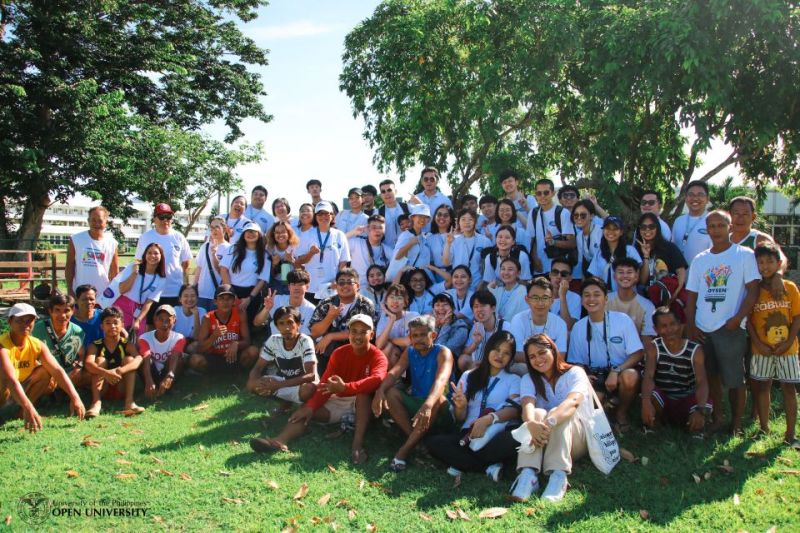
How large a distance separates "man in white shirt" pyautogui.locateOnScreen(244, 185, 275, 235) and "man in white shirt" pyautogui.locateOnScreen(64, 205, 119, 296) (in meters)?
2.24

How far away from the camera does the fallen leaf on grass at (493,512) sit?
434cm

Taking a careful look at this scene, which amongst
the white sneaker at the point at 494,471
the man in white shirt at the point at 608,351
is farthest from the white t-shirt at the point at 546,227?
the white sneaker at the point at 494,471

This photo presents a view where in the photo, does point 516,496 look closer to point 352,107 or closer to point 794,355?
point 794,355

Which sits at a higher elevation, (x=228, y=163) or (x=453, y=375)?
(x=228, y=163)

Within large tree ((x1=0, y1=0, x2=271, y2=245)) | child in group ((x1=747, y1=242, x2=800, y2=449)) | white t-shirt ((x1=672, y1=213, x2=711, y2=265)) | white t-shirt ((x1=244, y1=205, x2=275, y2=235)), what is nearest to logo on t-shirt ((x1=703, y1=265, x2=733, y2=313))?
child in group ((x1=747, y1=242, x2=800, y2=449))

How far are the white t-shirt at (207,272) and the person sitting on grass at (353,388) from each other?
3.15 m

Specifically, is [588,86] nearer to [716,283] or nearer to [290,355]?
[716,283]

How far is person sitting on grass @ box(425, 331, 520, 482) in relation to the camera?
501cm

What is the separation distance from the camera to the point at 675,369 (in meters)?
5.68

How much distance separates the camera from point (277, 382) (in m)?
6.10

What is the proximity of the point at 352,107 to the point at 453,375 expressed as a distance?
12330 millimetres

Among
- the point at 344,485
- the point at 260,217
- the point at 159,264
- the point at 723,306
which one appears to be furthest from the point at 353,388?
the point at 260,217

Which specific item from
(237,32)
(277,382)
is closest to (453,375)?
(277,382)

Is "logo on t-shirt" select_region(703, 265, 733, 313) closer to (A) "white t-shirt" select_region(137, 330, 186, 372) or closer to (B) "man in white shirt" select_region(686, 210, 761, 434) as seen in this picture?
(B) "man in white shirt" select_region(686, 210, 761, 434)
